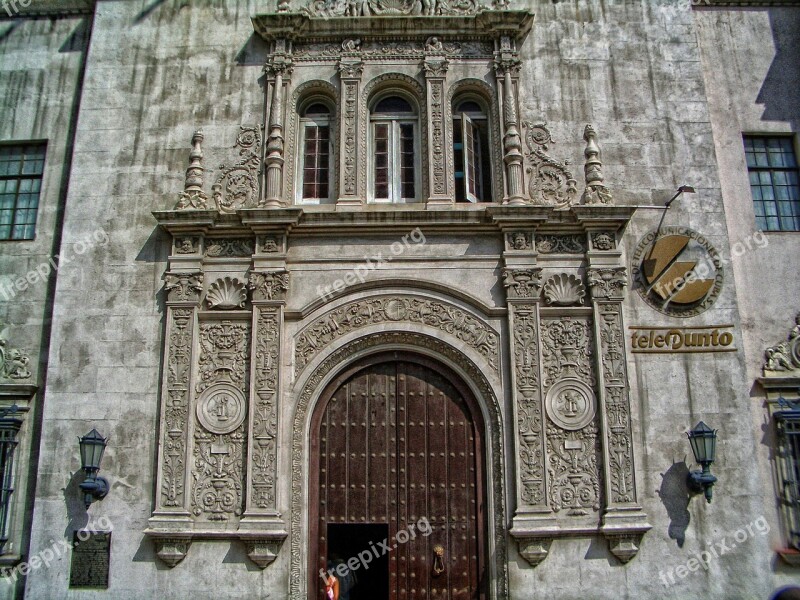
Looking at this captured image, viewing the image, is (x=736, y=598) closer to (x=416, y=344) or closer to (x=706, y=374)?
(x=706, y=374)

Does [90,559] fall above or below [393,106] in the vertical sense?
below

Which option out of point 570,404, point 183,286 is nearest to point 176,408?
point 183,286

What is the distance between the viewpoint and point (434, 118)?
45.5ft

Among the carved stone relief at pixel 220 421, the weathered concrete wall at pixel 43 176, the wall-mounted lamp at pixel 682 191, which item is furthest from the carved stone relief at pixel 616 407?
the weathered concrete wall at pixel 43 176

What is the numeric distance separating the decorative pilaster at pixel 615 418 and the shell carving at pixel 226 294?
5745 millimetres

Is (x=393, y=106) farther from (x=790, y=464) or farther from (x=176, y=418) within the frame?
(x=790, y=464)

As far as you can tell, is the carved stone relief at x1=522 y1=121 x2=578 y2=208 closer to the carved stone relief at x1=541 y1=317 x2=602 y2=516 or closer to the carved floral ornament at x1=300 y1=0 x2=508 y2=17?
the carved stone relief at x1=541 y1=317 x2=602 y2=516

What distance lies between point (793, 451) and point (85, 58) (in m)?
14.1

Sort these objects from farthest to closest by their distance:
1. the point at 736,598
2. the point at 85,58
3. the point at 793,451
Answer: the point at 85,58 → the point at 793,451 → the point at 736,598

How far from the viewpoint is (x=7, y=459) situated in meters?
12.7

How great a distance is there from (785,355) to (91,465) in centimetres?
1115

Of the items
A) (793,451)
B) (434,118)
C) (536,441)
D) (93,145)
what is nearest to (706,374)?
(793,451)

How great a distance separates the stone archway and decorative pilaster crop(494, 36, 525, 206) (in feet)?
9.35

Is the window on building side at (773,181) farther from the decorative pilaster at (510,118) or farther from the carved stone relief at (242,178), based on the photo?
the carved stone relief at (242,178)
